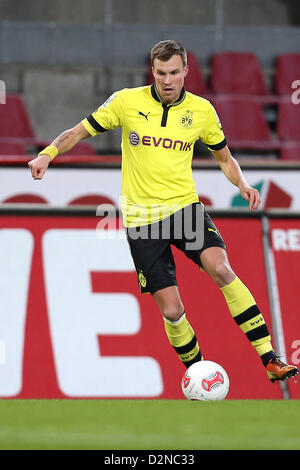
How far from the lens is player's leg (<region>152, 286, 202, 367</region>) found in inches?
202

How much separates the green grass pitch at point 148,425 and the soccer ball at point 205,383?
405mm

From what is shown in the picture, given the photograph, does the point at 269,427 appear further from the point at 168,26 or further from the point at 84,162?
the point at 168,26

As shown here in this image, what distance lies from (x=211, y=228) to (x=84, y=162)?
8.44 feet

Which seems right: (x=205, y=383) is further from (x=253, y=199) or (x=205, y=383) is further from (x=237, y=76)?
(x=237, y=76)

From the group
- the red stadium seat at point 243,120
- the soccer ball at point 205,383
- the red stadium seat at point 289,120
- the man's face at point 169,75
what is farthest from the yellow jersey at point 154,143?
the red stadium seat at point 289,120

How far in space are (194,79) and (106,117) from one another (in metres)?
6.66

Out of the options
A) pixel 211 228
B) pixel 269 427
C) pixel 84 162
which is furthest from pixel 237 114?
pixel 269 427

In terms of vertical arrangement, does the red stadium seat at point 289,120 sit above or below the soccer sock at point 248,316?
above

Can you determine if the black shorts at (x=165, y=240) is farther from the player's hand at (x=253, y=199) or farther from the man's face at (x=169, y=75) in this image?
the man's face at (x=169, y=75)

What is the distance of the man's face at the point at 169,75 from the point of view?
4895 millimetres

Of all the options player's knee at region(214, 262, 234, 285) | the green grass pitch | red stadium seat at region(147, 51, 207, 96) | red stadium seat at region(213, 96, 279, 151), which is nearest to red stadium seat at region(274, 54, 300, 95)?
red stadium seat at region(213, 96, 279, 151)

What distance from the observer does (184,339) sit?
525cm

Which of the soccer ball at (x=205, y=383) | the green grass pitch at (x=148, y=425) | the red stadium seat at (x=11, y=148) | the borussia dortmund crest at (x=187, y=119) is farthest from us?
the red stadium seat at (x=11, y=148)

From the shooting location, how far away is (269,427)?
3.68 m
